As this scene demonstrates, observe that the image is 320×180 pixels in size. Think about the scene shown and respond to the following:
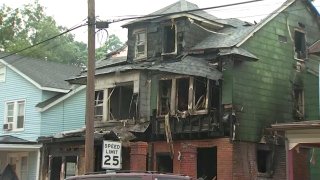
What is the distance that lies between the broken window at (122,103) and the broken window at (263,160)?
244 inches

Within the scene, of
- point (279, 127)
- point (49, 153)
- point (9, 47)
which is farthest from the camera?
point (9, 47)

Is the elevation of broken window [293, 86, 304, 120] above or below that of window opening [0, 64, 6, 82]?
below

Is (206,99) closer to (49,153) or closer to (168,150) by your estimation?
(168,150)

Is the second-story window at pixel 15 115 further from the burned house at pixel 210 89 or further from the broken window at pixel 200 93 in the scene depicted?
the broken window at pixel 200 93

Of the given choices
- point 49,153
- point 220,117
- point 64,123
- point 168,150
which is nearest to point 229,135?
point 220,117

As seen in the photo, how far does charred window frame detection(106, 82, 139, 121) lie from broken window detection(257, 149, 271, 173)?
19.9ft

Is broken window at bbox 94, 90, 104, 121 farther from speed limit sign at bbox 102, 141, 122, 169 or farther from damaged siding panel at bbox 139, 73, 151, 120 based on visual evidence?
speed limit sign at bbox 102, 141, 122, 169

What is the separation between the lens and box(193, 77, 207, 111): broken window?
24614 mm

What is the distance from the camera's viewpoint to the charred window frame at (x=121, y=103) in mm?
27859

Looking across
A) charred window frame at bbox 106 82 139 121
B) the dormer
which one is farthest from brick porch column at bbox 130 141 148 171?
the dormer

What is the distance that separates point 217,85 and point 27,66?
14865mm

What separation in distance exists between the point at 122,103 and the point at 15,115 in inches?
321

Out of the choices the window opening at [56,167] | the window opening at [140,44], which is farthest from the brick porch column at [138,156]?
the window opening at [56,167]

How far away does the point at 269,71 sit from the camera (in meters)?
Result: 26.4
